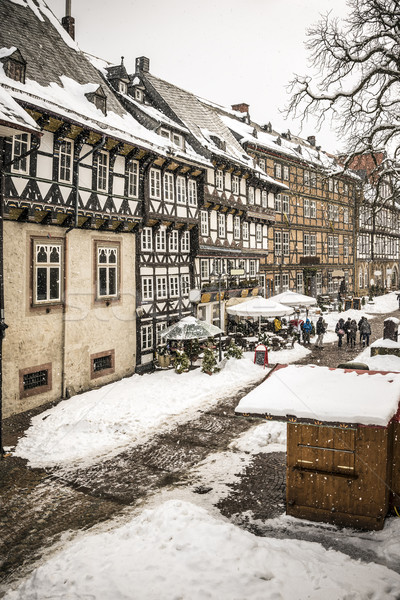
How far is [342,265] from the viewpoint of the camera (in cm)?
4647

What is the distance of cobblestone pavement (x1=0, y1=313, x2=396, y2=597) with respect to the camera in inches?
282

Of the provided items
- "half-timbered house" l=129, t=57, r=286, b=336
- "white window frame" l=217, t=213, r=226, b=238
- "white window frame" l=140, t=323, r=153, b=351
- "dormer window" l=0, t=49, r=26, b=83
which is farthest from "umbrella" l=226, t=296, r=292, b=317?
"dormer window" l=0, t=49, r=26, b=83

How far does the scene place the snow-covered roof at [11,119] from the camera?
1005 cm

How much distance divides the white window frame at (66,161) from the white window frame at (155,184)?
483 centimetres

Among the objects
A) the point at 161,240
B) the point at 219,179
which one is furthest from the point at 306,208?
the point at 161,240

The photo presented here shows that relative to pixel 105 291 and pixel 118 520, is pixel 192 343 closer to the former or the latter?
pixel 105 291

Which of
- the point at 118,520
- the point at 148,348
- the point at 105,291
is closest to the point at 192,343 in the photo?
the point at 148,348

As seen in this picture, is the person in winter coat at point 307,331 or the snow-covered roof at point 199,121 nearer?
the snow-covered roof at point 199,121

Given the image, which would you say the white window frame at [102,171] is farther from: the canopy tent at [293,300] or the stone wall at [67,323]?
the canopy tent at [293,300]

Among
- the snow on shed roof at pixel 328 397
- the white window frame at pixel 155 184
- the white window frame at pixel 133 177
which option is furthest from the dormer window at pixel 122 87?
the snow on shed roof at pixel 328 397

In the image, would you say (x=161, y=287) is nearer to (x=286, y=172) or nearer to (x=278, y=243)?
(x=278, y=243)

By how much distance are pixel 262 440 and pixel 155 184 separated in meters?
12.7

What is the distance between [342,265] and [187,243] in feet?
92.0

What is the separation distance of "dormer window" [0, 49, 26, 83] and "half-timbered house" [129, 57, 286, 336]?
7.29 metres
